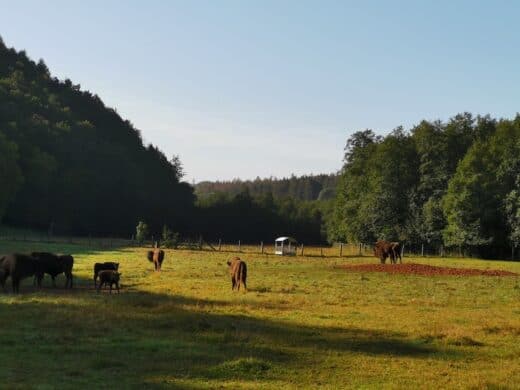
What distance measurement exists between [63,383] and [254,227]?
121751 mm

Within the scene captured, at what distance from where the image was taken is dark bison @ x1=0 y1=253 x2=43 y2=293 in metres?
23.1

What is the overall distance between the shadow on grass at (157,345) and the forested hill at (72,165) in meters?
68.6

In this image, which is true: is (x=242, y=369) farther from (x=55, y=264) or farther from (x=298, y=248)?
(x=298, y=248)

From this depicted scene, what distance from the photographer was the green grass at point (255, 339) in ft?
37.2

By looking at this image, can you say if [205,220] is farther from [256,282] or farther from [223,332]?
[223,332]

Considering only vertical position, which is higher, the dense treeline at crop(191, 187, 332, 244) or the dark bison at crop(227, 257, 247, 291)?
the dense treeline at crop(191, 187, 332, 244)

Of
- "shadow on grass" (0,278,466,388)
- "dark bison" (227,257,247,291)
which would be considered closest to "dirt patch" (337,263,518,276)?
"dark bison" (227,257,247,291)

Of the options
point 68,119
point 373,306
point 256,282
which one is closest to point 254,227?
point 68,119

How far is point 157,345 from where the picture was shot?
45.2ft

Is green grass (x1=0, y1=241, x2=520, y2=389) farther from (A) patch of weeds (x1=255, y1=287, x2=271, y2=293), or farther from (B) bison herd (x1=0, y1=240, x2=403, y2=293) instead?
(B) bison herd (x1=0, y1=240, x2=403, y2=293)

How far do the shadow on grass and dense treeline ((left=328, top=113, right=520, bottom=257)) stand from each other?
2233 inches

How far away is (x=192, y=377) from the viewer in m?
11.2

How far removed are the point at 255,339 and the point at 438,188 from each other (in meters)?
68.8

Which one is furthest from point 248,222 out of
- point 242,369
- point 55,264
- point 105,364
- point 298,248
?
point 242,369
